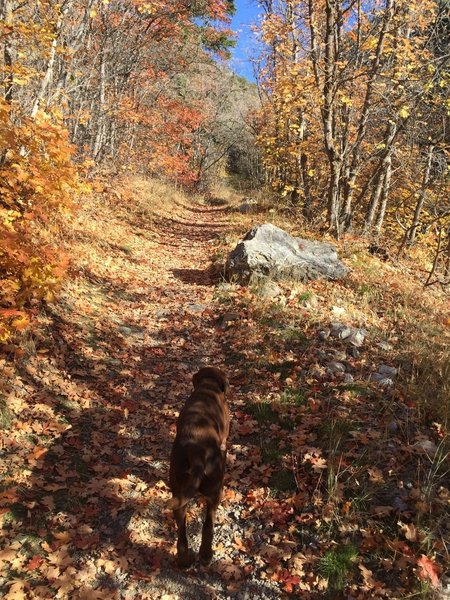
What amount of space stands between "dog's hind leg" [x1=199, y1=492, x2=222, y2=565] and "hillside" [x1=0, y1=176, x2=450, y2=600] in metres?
0.12

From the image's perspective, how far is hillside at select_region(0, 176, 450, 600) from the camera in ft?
12.3

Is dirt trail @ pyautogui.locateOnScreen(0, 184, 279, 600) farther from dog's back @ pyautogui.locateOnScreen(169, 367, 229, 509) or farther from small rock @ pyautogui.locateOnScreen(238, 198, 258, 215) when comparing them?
small rock @ pyautogui.locateOnScreen(238, 198, 258, 215)

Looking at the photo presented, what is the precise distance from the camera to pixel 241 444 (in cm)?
545

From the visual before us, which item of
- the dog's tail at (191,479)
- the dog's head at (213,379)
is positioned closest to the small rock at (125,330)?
the dog's head at (213,379)

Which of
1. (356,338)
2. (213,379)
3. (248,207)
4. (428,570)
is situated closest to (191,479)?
(213,379)

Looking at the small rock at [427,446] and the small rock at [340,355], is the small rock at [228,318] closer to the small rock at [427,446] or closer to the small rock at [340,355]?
the small rock at [340,355]

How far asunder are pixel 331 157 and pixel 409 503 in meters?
10.6

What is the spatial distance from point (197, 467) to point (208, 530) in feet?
2.70

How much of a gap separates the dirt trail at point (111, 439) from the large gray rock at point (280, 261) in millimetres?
1027

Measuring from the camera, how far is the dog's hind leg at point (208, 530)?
377cm

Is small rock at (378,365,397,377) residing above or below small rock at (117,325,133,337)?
above

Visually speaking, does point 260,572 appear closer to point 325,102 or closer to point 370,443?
point 370,443

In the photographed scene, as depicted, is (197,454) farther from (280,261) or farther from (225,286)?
(280,261)

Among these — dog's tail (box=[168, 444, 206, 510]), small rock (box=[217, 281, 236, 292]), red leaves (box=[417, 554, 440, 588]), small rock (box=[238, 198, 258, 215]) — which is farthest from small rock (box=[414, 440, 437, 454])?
small rock (box=[238, 198, 258, 215])
